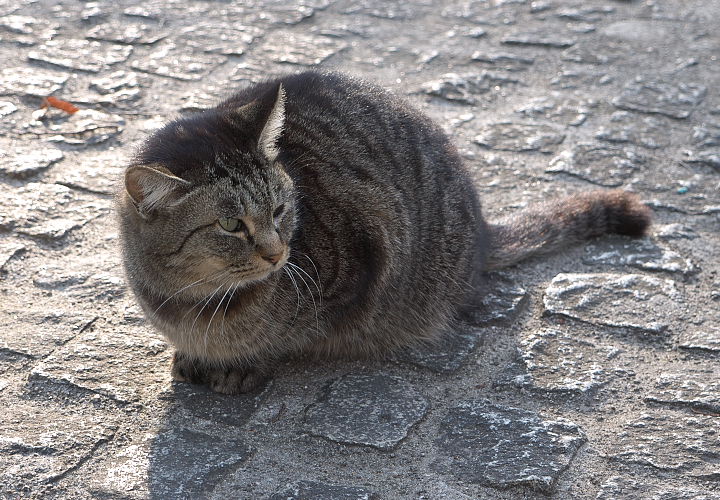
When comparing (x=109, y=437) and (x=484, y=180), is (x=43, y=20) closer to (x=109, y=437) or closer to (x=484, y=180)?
(x=484, y=180)

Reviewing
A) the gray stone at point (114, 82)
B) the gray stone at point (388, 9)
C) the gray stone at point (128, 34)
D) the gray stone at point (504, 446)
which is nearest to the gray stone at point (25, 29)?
the gray stone at point (128, 34)

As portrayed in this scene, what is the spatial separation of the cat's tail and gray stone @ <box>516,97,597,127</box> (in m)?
1.22

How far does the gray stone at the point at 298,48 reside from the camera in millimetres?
6414

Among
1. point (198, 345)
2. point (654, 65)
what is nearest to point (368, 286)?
point (198, 345)

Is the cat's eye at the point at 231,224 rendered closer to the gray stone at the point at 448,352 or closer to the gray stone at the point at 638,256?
the gray stone at the point at 448,352

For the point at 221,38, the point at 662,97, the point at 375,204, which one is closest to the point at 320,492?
the point at 375,204

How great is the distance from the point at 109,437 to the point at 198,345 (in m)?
0.47

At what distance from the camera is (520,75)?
6332mm

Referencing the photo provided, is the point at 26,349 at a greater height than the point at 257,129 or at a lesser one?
lesser

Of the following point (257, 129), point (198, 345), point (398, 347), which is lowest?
point (398, 347)

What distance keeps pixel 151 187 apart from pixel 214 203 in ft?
0.73

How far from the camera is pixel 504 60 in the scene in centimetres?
655

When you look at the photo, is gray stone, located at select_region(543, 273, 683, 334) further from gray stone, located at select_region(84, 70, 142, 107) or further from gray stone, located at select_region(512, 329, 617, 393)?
gray stone, located at select_region(84, 70, 142, 107)

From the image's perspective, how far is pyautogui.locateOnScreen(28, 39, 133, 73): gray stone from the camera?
6.09 m
